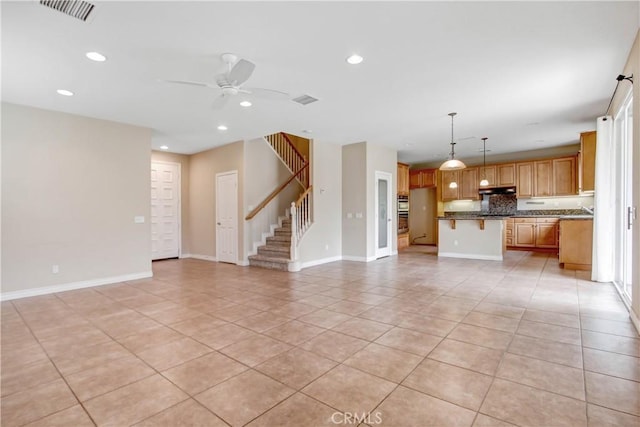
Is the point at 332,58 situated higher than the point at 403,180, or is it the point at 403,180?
the point at 332,58

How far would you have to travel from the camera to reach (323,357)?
8.44ft

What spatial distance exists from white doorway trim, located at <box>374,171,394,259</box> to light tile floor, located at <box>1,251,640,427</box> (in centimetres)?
311

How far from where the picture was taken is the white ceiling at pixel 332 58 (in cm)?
258

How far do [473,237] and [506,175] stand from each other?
3138mm

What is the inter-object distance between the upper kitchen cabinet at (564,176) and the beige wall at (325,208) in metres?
6.14

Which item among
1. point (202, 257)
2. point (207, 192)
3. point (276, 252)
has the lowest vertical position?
point (202, 257)

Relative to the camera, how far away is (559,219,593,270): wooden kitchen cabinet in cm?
611

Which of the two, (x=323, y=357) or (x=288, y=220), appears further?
(x=288, y=220)

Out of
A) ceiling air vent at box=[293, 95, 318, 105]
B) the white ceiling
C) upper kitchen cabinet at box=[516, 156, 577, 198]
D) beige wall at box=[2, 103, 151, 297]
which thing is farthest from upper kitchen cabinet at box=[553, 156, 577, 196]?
beige wall at box=[2, 103, 151, 297]

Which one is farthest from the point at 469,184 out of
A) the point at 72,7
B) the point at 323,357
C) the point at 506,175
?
the point at 72,7

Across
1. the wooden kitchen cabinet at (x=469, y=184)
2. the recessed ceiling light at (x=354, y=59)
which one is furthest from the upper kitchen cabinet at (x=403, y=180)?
the recessed ceiling light at (x=354, y=59)

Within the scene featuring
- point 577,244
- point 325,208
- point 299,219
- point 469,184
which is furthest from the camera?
point 469,184

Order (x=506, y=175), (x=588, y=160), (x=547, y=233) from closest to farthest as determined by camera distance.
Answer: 1. (x=588, y=160)
2. (x=547, y=233)
3. (x=506, y=175)

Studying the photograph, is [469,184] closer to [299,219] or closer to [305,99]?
[299,219]
